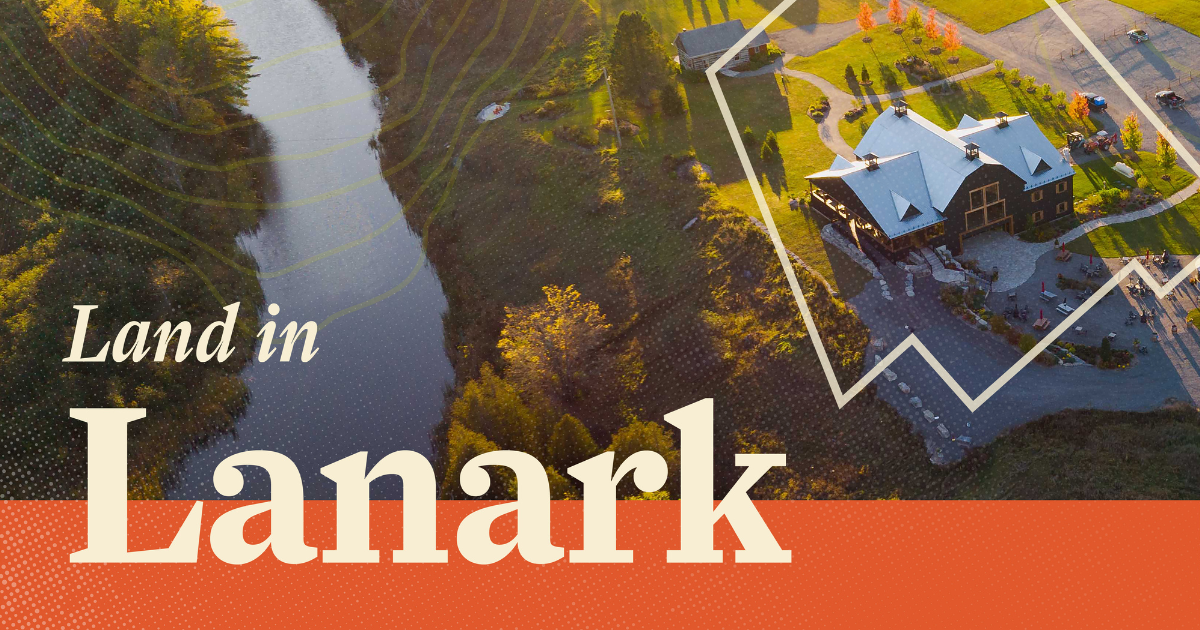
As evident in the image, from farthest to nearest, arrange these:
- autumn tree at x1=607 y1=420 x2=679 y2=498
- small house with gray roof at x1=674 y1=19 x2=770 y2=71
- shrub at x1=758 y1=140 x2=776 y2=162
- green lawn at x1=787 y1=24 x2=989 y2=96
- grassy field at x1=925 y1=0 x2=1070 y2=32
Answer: grassy field at x1=925 y1=0 x2=1070 y2=32 → small house with gray roof at x1=674 y1=19 x2=770 y2=71 → green lawn at x1=787 y1=24 x2=989 y2=96 → shrub at x1=758 y1=140 x2=776 y2=162 → autumn tree at x1=607 y1=420 x2=679 y2=498

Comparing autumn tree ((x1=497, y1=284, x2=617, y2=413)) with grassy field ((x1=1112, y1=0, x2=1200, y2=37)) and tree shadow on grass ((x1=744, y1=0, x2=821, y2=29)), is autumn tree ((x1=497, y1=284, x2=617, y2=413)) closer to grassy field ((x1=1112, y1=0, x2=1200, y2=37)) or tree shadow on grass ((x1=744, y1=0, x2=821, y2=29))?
tree shadow on grass ((x1=744, y1=0, x2=821, y2=29))

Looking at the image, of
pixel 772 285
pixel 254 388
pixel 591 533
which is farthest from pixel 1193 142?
pixel 254 388

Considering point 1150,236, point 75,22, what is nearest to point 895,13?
point 1150,236

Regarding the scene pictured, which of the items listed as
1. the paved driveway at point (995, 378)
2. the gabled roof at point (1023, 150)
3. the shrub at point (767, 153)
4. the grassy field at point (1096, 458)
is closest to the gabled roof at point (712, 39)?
the shrub at point (767, 153)

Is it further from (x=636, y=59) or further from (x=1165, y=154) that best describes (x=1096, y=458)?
(x=636, y=59)

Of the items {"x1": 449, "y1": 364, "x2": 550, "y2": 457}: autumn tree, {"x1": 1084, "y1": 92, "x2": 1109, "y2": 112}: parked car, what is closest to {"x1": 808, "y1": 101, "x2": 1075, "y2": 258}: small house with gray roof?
{"x1": 1084, "y1": 92, "x2": 1109, "y2": 112}: parked car

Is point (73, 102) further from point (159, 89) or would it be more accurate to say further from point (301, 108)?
point (301, 108)
